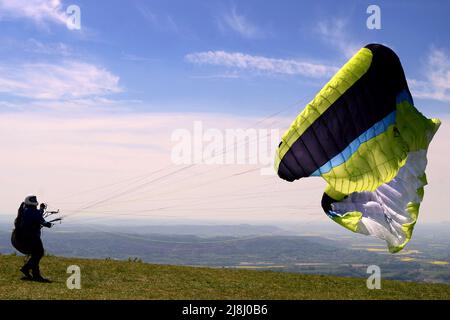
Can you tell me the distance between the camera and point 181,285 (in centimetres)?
1922

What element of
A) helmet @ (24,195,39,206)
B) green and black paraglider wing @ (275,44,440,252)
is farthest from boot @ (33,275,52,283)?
green and black paraglider wing @ (275,44,440,252)

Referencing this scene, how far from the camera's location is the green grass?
1650cm

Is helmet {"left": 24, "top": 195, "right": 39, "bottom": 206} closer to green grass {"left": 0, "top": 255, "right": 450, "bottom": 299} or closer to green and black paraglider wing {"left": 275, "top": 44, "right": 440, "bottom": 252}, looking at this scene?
green grass {"left": 0, "top": 255, "right": 450, "bottom": 299}

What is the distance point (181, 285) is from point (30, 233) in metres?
6.06

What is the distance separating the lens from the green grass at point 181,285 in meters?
16.5

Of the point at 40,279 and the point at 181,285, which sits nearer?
the point at 40,279

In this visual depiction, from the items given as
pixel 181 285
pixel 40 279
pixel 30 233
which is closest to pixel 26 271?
Result: pixel 40 279

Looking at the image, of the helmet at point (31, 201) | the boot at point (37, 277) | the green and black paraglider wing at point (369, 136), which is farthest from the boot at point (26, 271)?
the green and black paraglider wing at point (369, 136)

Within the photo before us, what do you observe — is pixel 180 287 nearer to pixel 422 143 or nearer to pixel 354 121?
pixel 354 121

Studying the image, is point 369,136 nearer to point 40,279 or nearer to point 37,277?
point 40,279

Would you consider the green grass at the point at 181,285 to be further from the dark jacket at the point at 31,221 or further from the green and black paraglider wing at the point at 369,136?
the green and black paraglider wing at the point at 369,136

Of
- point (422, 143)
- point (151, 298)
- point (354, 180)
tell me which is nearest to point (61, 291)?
point (151, 298)

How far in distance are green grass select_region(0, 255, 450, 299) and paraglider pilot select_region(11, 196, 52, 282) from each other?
2.42ft
